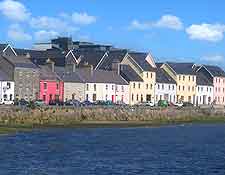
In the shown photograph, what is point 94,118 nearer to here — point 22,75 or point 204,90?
point 22,75

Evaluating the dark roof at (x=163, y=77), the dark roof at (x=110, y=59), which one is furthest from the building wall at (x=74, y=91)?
the dark roof at (x=163, y=77)

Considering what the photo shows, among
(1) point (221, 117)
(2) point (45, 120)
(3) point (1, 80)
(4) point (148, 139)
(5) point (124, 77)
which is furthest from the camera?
(5) point (124, 77)

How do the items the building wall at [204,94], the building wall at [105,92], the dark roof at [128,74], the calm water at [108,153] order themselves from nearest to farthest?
the calm water at [108,153]
the building wall at [105,92]
the dark roof at [128,74]
the building wall at [204,94]

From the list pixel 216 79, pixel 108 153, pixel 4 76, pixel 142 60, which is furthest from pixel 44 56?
pixel 108 153

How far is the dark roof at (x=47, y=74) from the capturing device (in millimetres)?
118188

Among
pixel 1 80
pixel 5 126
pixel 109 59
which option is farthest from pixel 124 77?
pixel 5 126

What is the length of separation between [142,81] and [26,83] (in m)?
31.6

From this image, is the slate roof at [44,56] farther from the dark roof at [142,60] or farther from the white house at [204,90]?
the white house at [204,90]

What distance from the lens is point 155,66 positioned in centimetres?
15338

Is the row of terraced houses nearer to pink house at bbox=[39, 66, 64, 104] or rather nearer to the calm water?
pink house at bbox=[39, 66, 64, 104]

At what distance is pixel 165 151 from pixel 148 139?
1286 centimetres

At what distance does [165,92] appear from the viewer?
5871 inches

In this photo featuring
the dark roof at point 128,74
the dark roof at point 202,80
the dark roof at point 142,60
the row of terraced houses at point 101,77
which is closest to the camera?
the row of terraced houses at point 101,77

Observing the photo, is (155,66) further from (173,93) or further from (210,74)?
(210,74)
